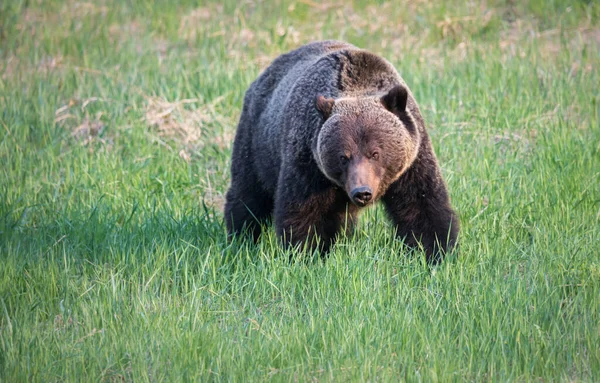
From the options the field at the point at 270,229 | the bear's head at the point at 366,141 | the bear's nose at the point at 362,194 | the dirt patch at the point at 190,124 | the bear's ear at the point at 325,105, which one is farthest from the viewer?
the dirt patch at the point at 190,124

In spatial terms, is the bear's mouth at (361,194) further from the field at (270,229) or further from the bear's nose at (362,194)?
the field at (270,229)

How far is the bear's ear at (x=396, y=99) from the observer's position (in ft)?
16.8

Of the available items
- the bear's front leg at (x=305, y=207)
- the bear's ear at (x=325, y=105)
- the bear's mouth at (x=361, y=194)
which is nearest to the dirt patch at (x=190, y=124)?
the bear's front leg at (x=305, y=207)

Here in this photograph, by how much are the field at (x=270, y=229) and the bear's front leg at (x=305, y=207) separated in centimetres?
16

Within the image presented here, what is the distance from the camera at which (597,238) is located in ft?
17.4

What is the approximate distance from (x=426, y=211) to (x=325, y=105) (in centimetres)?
99

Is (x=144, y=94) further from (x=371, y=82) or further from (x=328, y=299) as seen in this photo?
(x=328, y=299)

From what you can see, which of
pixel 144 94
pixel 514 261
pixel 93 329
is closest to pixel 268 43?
pixel 144 94

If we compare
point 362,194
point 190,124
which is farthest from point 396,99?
point 190,124

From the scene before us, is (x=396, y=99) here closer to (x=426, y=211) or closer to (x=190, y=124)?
(x=426, y=211)

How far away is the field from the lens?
409 cm

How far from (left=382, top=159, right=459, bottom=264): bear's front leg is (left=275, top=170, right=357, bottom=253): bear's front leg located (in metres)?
0.37

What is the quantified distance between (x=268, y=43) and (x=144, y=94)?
2481 mm

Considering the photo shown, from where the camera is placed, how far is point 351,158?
16.5 ft
